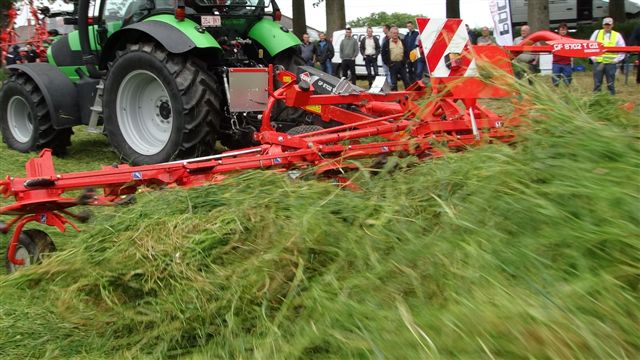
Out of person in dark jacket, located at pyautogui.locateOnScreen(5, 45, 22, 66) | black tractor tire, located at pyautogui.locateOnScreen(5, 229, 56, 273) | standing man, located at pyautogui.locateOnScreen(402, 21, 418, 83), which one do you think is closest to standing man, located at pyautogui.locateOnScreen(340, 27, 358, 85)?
standing man, located at pyautogui.locateOnScreen(402, 21, 418, 83)

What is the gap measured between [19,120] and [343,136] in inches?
198

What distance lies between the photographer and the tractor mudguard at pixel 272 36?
680 centimetres

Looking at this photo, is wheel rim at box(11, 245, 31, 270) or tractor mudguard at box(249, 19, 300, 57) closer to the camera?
wheel rim at box(11, 245, 31, 270)

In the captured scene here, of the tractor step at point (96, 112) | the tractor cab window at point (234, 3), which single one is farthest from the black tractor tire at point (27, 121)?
the tractor cab window at point (234, 3)

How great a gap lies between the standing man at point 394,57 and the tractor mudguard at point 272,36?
7584 millimetres

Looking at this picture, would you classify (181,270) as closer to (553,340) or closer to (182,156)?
(553,340)

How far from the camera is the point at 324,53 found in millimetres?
16500

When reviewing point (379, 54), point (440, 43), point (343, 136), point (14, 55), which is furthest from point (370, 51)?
point (343, 136)

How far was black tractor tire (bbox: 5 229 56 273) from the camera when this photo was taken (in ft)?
11.5

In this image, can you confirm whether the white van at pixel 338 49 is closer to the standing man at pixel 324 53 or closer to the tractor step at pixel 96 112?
the standing man at pixel 324 53

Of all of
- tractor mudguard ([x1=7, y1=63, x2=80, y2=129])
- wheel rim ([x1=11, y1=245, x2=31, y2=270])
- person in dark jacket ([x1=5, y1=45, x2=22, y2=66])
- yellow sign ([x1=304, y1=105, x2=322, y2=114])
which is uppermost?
person in dark jacket ([x1=5, y1=45, x2=22, y2=66])

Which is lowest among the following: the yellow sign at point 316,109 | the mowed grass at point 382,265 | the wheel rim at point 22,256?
the wheel rim at point 22,256

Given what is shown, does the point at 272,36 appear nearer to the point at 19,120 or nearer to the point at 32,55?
the point at 19,120

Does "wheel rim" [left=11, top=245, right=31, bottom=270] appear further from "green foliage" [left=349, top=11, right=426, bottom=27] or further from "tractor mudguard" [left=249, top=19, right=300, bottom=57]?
"green foliage" [left=349, top=11, right=426, bottom=27]
